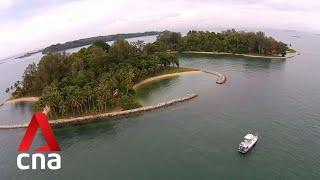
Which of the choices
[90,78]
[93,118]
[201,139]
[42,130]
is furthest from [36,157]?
[90,78]

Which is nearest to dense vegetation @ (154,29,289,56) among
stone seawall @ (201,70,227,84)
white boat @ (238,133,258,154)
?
stone seawall @ (201,70,227,84)

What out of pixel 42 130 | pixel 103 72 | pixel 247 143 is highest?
pixel 103 72

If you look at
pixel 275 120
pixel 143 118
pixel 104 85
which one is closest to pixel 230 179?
pixel 275 120

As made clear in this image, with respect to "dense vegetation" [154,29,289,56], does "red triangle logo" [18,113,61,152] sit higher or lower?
lower

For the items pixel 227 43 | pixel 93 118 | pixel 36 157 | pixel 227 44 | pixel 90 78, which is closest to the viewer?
pixel 36 157

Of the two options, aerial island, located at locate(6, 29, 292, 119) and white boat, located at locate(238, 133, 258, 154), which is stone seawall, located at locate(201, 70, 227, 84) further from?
white boat, located at locate(238, 133, 258, 154)

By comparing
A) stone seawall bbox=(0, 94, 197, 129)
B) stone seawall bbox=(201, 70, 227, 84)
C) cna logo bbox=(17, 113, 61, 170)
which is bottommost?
cna logo bbox=(17, 113, 61, 170)

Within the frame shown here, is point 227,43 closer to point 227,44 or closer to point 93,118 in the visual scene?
point 227,44
